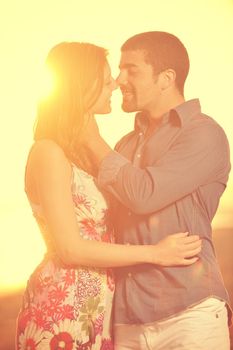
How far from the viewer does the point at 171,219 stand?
1984 mm

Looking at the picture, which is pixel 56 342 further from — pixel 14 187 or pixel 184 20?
pixel 184 20

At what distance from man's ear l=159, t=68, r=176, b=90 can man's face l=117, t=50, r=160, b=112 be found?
2cm

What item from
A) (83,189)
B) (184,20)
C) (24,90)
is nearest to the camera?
(83,189)

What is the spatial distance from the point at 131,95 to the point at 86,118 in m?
0.39

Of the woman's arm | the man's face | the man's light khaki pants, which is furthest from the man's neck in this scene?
the man's light khaki pants

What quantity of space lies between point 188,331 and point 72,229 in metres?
0.52

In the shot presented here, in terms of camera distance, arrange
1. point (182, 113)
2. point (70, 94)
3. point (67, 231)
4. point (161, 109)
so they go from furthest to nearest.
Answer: point (161, 109) → point (182, 113) → point (70, 94) → point (67, 231)

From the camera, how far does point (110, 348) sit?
80.5 inches

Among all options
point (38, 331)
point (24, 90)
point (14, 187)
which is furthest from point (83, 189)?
point (14, 187)

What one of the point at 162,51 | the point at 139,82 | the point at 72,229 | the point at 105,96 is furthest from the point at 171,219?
the point at 162,51

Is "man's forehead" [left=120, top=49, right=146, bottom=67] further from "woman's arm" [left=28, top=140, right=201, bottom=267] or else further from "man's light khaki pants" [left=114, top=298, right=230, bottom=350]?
"man's light khaki pants" [left=114, top=298, right=230, bottom=350]

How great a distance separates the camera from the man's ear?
228 cm

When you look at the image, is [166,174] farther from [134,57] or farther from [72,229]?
[134,57]

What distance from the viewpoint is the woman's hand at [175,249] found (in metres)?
1.92
